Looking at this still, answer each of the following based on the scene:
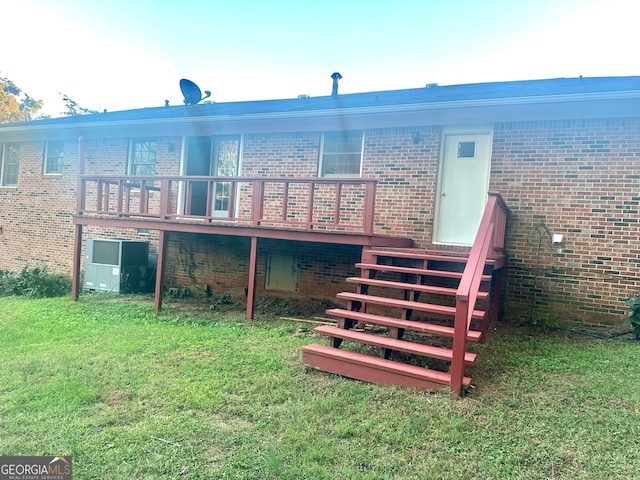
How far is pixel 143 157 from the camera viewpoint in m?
9.43

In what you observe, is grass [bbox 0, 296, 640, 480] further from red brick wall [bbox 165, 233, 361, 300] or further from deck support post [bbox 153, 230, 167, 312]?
A: red brick wall [bbox 165, 233, 361, 300]

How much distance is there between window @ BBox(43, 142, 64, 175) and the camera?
10297 millimetres

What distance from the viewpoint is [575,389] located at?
3.46m

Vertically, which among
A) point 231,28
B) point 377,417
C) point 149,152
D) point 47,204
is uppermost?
point 231,28

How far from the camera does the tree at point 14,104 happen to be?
87.0 feet

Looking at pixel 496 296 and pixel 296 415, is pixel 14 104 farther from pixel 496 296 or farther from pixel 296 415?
pixel 296 415

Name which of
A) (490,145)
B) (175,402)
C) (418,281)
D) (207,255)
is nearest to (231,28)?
(207,255)

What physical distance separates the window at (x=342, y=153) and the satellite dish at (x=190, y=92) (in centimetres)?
443

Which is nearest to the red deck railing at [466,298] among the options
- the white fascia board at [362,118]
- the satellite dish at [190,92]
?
the white fascia board at [362,118]

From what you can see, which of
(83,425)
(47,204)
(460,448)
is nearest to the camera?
(460,448)

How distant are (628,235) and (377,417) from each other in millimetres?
4978

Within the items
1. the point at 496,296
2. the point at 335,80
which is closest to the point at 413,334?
the point at 496,296

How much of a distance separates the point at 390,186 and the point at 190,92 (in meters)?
6.00

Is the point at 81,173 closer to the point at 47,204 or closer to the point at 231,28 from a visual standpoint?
the point at 47,204
